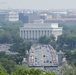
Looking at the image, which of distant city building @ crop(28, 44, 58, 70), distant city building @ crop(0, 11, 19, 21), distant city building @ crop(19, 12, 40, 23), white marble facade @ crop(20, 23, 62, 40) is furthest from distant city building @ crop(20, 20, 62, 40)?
distant city building @ crop(0, 11, 19, 21)

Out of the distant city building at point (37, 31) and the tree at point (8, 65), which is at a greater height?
the tree at point (8, 65)

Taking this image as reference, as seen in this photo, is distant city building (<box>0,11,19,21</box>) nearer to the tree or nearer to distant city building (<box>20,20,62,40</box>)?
distant city building (<box>20,20,62,40</box>)

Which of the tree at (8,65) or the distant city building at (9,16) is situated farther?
the distant city building at (9,16)

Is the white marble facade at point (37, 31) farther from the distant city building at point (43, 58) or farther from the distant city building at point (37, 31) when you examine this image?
the distant city building at point (43, 58)

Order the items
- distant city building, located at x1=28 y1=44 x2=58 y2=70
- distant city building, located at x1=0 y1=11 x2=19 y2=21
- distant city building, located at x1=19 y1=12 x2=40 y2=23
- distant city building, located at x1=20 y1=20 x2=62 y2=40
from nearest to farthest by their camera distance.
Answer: distant city building, located at x1=28 y1=44 x2=58 y2=70, distant city building, located at x1=20 y1=20 x2=62 y2=40, distant city building, located at x1=19 y1=12 x2=40 y2=23, distant city building, located at x1=0 y1=11 x2=19 y2=21

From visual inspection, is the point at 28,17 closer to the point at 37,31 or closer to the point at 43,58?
the point at 37,31

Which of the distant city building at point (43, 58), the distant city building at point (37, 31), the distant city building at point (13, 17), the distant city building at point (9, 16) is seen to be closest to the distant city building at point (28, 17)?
the distant city building at point (13, 17)

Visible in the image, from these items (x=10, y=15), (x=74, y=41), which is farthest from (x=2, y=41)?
(x=10, y=15)

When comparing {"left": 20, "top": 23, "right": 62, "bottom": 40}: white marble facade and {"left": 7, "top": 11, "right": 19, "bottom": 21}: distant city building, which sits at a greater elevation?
{"left": 20, "top": 23, "right": 62, "bottom": 40}: white marble facade

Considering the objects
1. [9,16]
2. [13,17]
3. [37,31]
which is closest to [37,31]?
[37,31]

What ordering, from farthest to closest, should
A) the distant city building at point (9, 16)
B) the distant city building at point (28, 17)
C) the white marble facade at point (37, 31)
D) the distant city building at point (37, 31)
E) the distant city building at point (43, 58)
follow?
the distant city building at point (9, 16) → the distant city building at point (28, 17) → the white marble facade at point (37, 31) → the distant city building at point (37, 31) → the distant city building at point (43, 58)
